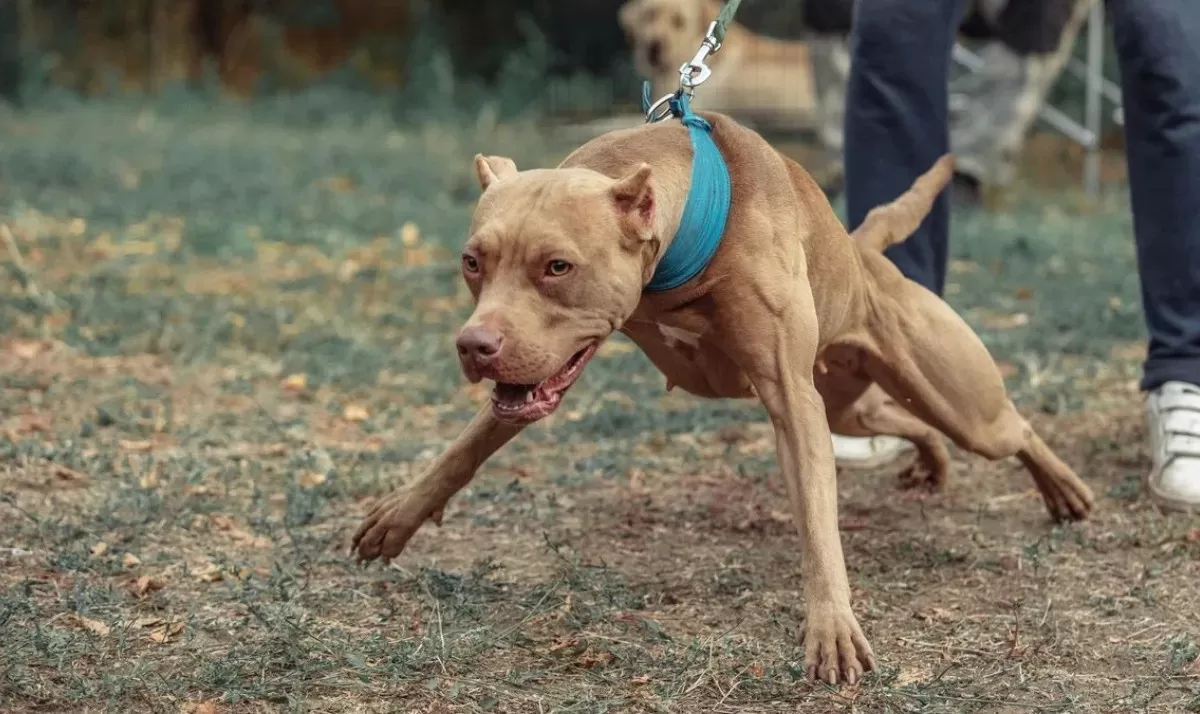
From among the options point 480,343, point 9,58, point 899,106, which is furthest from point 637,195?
point 9,58

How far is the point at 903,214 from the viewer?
3637mm

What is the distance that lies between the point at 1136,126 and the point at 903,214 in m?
0.72

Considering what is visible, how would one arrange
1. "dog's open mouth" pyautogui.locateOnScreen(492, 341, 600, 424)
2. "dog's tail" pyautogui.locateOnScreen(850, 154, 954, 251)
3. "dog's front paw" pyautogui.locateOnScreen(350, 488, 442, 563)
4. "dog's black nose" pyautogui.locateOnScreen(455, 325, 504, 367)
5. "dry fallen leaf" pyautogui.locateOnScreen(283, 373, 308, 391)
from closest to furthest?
"dog's black nose" pyautogui.locateOnScreen(455, 325, 504, 367) → "dog's open mouth" pyautogui.locateOnScreen(492, 341, 600, 424) → "dog's front paw" pyautogui.locateOnScreen(350, 488, 442, 563) → "dog's tail" pyautogui.locateOnScreen(850, 154, 954, 251) → "dry fallen leaf" pyautogui.locateOnScreen(283, 373, 308, 391)

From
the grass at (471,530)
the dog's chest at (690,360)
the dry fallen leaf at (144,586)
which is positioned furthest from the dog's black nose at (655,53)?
the dry fallen leaf at (144,586)

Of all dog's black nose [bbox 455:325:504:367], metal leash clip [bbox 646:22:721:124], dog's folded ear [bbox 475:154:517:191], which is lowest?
dog's black nose [bbox 455:325:504:367]

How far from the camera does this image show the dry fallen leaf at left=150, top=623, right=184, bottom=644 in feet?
9.29

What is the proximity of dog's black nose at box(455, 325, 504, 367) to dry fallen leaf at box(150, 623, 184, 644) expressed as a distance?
2.73 ft

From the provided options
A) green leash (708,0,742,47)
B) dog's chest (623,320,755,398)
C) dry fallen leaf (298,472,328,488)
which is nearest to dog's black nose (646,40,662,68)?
dry fallen leaf (298,472,328,488)

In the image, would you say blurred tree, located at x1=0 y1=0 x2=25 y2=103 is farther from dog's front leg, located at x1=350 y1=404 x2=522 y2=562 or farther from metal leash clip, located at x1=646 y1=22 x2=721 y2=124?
metal leash clip, located at x1=646 y1=22 x2=721 y2=124

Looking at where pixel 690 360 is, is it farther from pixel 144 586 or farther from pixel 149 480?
pixel 149 480

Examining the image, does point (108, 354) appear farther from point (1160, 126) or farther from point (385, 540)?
point (1160, 126)

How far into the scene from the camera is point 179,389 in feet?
16.0

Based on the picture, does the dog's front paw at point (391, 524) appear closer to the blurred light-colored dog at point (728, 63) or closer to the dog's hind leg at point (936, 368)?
the dog's hind leg at point (936, 368)

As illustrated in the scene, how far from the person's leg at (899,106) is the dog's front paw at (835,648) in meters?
1.59
